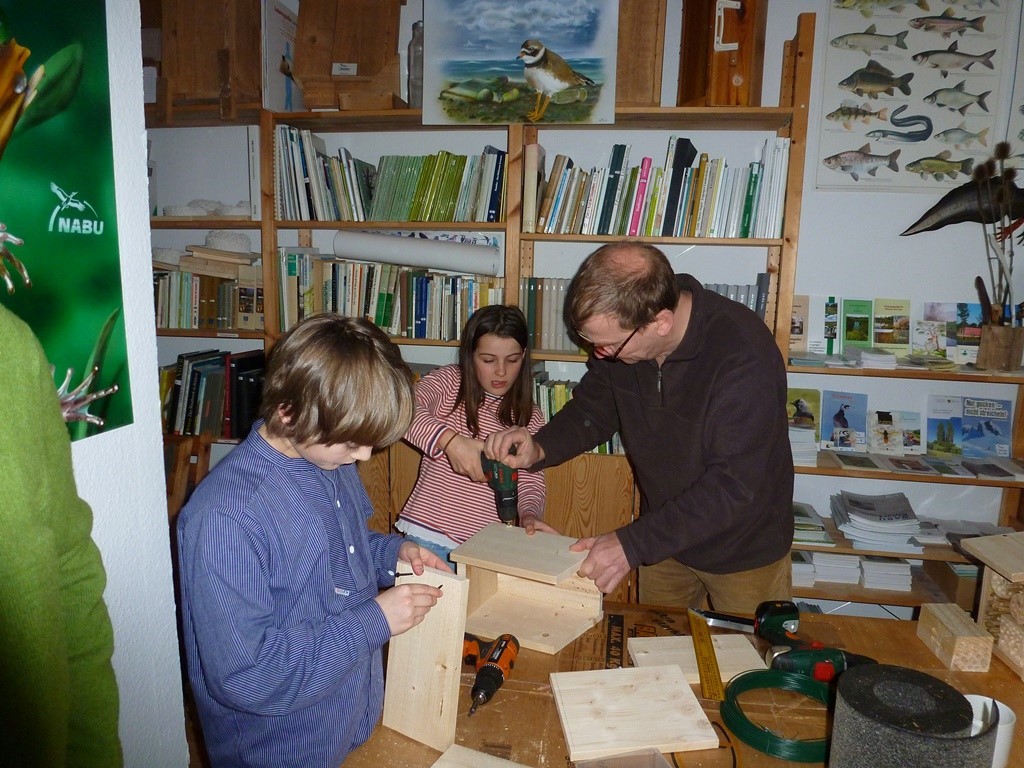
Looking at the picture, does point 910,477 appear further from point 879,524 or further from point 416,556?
point 416,556

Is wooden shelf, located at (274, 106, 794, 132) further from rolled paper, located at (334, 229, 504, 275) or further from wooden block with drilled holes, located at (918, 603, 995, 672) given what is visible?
wooden block with drilled holes, located at (918, 603, 995, 672)

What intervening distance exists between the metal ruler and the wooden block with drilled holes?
1.66 ft

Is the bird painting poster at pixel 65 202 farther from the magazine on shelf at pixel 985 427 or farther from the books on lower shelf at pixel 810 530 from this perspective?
the magazine on shelf at pixel 985 427

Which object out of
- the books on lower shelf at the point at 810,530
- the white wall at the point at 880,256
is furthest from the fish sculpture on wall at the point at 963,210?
the books on lower shelf at the point at 810,530

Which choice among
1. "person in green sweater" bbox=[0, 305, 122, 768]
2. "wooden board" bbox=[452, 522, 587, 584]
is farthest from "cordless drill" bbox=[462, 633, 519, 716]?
"person in green sweater" bbox=[0, 305, 122, 768]

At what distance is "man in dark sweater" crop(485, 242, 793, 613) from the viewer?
177 centimetres

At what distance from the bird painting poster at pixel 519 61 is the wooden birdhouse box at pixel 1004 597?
210 centimetres

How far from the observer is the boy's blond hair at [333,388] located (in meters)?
1.12

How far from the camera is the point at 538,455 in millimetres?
2236

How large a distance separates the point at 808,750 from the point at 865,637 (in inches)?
21.6

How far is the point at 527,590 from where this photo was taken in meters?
1.71

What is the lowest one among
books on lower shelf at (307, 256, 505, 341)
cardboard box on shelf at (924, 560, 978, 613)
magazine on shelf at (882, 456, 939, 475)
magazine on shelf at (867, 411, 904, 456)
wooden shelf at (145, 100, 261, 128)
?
cardboard box on shelf at (924, 560, 978, 613)

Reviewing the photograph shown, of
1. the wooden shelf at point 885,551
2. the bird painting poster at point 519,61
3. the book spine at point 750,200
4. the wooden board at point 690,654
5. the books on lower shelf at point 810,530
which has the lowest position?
the wooden shelf at point 885,551

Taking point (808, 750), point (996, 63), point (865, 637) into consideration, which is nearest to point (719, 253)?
point (996, 63)
